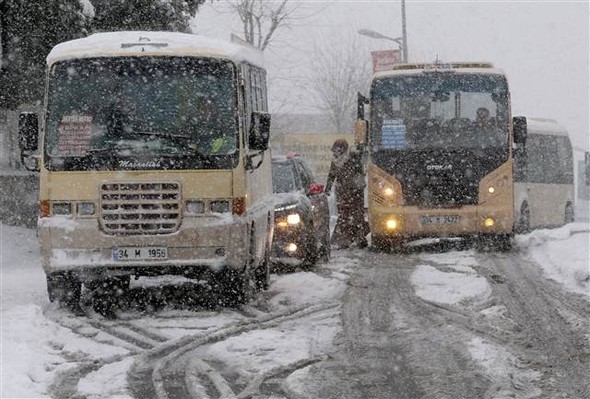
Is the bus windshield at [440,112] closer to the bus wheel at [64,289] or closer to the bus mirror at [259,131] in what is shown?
the bus mirror at [259,131]

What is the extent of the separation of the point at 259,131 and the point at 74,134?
1.96m

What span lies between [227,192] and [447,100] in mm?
8800

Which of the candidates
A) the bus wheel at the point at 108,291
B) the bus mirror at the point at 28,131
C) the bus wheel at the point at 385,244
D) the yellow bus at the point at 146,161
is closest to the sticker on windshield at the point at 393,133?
the bus wheel at the point at 385,244

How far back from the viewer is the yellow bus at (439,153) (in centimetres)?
1845

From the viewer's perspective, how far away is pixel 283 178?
16266 mm

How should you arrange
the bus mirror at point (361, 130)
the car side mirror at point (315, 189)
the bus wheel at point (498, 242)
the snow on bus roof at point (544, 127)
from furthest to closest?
the snow on bus roof at point (544, 127)
the bus wheel at point (498, 242)
the bus mirror at point (361, 130)
the car side mirror at point (315, 189)

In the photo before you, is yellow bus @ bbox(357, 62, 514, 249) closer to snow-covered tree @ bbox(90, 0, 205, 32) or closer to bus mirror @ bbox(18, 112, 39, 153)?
snow-covered tree @ bbox(90, 0, 205, 32)

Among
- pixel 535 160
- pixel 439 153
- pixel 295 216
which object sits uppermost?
pixel 439 153

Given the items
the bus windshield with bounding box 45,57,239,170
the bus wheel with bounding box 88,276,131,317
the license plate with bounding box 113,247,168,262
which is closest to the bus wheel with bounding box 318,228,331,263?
the bus wheel with bounding box 88,276,131,317

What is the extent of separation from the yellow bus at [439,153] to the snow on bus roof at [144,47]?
24.2ft

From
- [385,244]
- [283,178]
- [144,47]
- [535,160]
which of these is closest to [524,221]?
[535,160]

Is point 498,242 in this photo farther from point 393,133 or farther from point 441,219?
point 393,133

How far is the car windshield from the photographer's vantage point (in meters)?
16.1

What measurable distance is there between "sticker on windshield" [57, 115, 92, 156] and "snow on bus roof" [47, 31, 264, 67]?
681 mm
